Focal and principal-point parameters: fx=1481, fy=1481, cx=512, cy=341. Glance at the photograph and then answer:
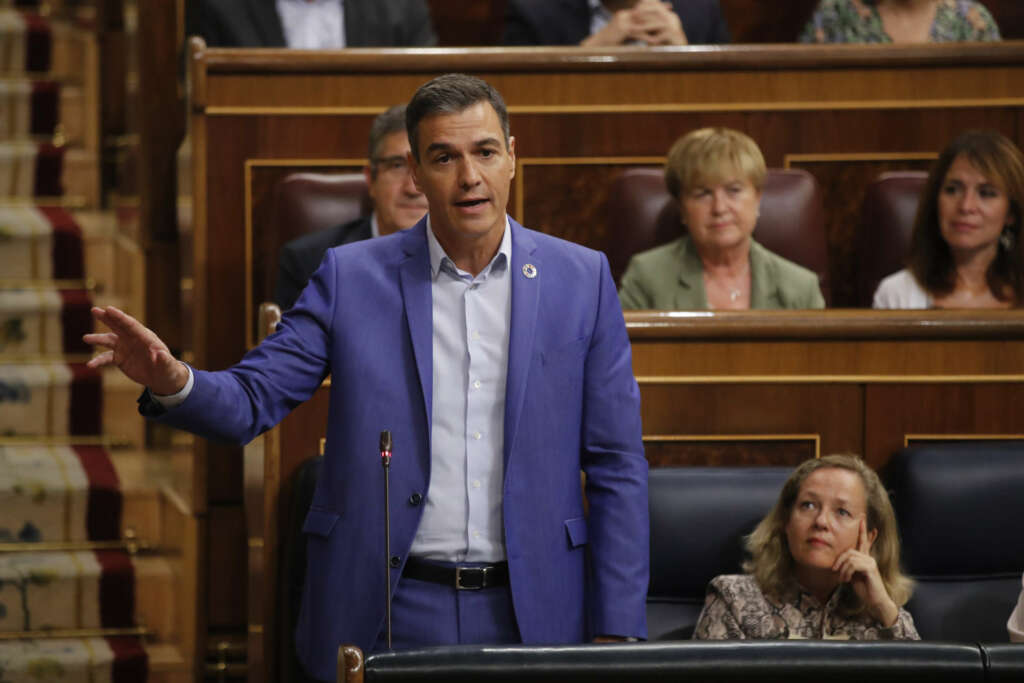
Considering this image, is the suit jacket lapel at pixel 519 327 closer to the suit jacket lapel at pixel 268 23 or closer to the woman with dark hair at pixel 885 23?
the suit jacket lapel at pixel 268 23

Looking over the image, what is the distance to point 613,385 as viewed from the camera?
753mm

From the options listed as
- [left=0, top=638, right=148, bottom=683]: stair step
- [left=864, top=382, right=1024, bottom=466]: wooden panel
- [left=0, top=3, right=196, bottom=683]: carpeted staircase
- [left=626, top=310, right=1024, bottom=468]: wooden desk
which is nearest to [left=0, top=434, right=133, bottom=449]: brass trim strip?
[left=0, top=3, right=196, bottom=683]: carpeted staircase

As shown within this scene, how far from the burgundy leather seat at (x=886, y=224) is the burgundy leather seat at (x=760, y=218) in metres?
0.06

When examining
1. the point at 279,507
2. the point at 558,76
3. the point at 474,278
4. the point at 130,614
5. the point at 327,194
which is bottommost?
the point at 130,614

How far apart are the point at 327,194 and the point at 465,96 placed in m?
0.58

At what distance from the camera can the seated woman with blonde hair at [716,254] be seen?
1.25 m

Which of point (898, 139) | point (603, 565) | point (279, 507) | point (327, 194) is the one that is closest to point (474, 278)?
point (603, 565)

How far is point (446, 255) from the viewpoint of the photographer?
0.76m

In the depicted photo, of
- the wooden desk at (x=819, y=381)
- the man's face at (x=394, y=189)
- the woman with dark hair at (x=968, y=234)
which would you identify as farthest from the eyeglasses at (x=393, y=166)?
the woman with dark hair at (x=968, y=234)

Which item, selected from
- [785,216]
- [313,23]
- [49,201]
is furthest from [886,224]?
[49,201]

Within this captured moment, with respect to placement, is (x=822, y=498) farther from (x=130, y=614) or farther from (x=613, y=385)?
(x=130, y=614)

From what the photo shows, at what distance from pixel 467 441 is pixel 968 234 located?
0.68 metres

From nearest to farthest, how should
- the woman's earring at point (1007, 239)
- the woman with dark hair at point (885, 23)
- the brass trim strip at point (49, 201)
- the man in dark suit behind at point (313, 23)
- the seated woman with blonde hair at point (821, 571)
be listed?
the seated woman with blonde hair at point (821, 571) < the woman's earring at point (1007, 239) < the man in dark suit behind at point (313, 23) < the woman with dark hair at point (885, 23) < the brass trim strip at point (49, 201)

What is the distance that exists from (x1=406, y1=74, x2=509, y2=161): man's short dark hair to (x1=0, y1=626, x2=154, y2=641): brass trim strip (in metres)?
0.74
